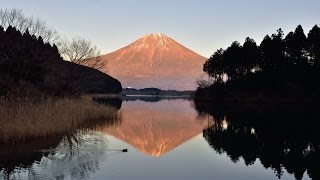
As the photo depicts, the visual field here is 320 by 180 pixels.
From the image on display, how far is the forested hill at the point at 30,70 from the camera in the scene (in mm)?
30603

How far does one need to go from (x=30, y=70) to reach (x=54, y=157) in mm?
19834

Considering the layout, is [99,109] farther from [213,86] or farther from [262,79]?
[213,86]

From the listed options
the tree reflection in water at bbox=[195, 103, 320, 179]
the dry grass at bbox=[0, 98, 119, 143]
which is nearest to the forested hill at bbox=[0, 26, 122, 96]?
the dry grass at bbox=[0, 98, 119, 143]

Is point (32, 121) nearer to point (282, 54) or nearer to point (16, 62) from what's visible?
point (16, 62)

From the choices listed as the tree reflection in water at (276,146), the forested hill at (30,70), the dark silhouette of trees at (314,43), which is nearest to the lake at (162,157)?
the tree reflection in water at (276,146)

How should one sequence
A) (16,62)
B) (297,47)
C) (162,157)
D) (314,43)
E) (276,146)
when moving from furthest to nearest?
(297,47) < (314,43) < (16,62) < (276,146) < (162,157)

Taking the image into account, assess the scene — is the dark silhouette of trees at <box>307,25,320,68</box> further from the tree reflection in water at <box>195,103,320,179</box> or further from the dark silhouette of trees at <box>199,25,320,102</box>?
the tree reflection in water at <box>195,103,320,179</box>

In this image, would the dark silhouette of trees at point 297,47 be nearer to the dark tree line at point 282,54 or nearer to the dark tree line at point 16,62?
the dark tree line at point 282,54

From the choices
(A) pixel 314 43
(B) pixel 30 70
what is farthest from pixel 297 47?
(B) pixel 30 70

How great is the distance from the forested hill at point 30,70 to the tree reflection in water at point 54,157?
5.18 m

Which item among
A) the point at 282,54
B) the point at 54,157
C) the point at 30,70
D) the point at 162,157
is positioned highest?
the point at 282,54

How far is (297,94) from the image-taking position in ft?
238

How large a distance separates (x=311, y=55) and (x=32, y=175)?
243 feet

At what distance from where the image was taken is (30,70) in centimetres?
3309
